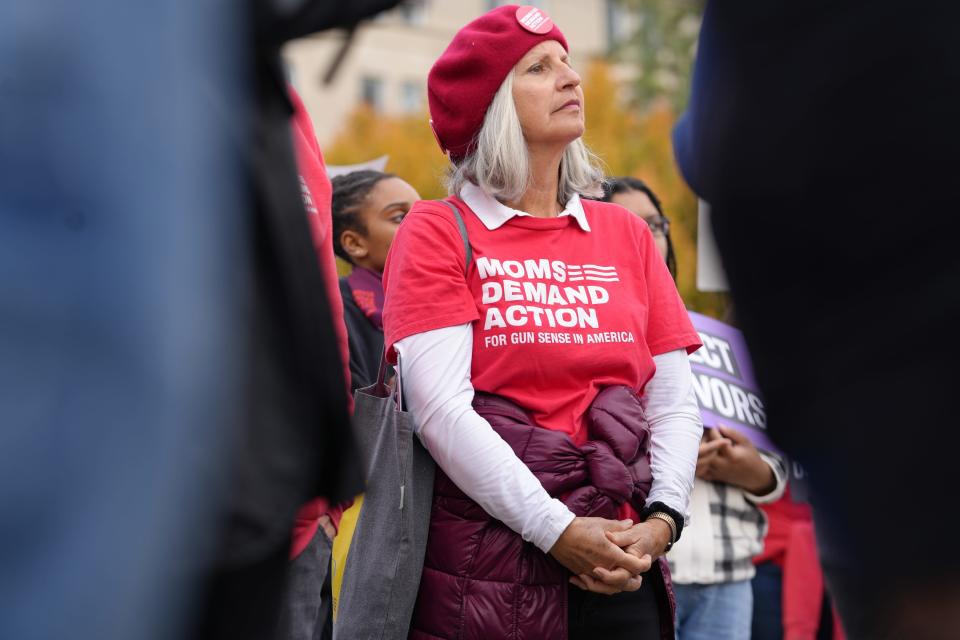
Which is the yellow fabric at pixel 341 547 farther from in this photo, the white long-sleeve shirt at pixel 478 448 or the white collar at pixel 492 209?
the white collar at pixel 492 209

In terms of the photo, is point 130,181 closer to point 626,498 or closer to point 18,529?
point 18,529

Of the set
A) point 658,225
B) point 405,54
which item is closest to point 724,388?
point 658,225

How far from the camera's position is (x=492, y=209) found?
117 inches

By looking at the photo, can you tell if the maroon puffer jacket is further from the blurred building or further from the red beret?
the blurred building

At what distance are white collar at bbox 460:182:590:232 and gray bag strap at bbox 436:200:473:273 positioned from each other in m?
0.05

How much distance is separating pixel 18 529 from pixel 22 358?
0.17 m

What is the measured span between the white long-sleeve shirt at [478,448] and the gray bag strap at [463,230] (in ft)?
0.58

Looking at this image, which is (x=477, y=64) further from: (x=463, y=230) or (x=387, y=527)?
(x=387, y=527)

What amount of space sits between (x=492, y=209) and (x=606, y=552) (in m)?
0.91

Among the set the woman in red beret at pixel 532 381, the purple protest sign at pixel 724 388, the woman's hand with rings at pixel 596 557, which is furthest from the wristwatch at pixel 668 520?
the purple protest sign at pixel 724 388

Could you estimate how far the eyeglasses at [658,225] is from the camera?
4603mm

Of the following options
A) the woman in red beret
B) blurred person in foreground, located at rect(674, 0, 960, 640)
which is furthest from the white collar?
blurred person in foreground, located at rect(674, 0, 960, 640)

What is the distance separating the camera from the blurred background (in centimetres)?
2605

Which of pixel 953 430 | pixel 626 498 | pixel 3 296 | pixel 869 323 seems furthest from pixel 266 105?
pixel 626 498
